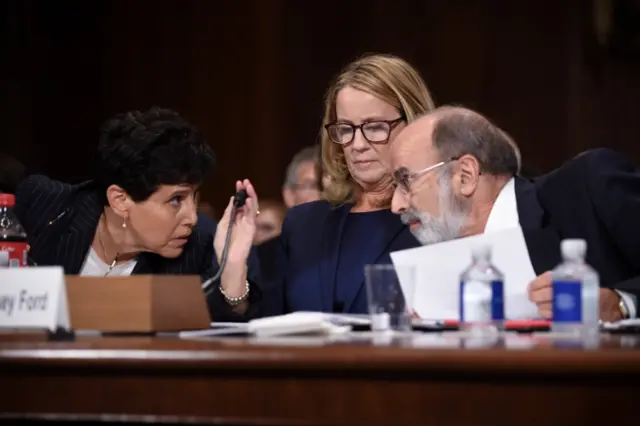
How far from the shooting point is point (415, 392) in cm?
137

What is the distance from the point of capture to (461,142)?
263cm

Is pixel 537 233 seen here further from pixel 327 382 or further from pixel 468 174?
pixel 327 382

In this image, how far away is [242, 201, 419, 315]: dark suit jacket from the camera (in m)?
2.88

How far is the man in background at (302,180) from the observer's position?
5.01 metres

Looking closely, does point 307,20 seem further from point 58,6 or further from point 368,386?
point 368,386

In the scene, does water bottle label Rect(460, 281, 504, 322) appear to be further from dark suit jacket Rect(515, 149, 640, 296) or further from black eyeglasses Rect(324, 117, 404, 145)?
black eyeglasses Rect(324, 117, 404, 145)

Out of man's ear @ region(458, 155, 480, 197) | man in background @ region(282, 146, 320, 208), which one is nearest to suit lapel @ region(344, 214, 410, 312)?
man's ear @ region(458, 155, 480, 197)

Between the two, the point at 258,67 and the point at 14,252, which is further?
the point at 258,67

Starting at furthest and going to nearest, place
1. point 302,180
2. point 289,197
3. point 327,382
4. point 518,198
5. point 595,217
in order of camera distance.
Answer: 1. point 289,197
2. point 302,180
3. point 518,198
4. point 595,217
5. point 327,382

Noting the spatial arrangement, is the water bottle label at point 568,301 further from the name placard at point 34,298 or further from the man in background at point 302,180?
the man in background at point 302,180

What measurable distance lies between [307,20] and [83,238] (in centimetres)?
335

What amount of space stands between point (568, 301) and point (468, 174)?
0.82 meters

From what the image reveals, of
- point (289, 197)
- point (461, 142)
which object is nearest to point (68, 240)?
point (461, 142)

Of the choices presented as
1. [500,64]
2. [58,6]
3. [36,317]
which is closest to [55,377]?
[36,317]
